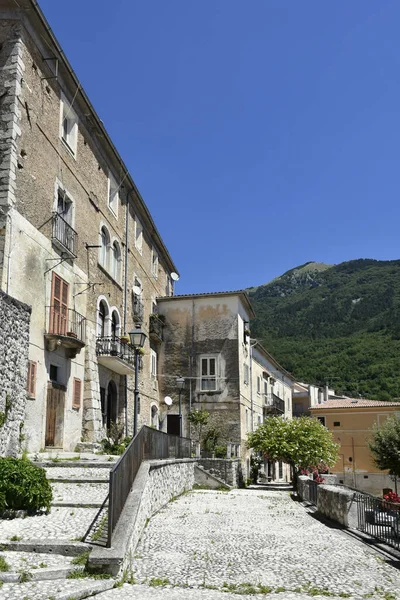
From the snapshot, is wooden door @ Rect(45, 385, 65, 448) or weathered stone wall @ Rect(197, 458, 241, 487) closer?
wooden door @ Rect(45, 385, 65, 448)

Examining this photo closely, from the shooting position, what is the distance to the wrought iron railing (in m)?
31.1

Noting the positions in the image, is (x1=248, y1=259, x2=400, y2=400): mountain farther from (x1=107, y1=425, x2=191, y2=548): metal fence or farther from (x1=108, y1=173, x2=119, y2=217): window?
(x1=107, y1=425, x2=191, y2=548): metal fence

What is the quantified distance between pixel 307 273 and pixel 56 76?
493 feet

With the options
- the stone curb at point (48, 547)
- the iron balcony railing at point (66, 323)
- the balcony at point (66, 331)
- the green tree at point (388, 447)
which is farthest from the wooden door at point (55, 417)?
the green tree at point (388, 447)

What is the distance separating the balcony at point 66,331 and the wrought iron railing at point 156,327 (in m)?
10.2

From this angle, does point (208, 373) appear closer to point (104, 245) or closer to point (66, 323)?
point (104, 245)

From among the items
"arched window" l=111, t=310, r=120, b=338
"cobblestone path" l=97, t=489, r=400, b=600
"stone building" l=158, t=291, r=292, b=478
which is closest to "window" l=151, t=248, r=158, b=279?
"stone building" l=158, t=291, r=292, b=478

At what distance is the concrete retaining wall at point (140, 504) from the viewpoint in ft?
23.2

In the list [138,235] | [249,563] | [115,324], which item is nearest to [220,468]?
[115,324]

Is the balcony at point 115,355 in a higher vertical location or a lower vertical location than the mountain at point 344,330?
lower

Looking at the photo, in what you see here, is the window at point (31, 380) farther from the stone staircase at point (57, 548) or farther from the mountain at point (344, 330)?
the mountain at point (344, 330)

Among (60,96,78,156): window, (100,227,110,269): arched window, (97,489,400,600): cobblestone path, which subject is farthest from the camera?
(100,227,110,269): arched window

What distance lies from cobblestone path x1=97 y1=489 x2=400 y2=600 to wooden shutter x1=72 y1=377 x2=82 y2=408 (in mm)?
7888

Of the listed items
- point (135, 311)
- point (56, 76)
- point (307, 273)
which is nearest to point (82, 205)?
point (56, 76)
